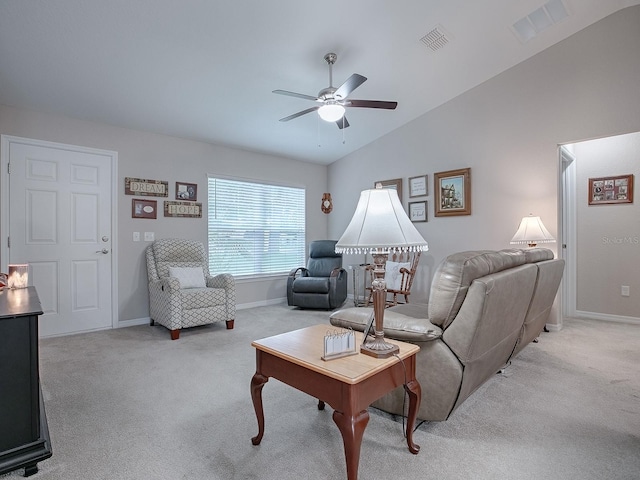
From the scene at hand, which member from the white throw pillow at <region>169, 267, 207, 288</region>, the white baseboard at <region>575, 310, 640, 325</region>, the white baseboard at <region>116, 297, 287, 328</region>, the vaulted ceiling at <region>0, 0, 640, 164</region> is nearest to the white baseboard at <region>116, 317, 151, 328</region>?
the white baseboard at <region>116, 297, 287, 328</region>

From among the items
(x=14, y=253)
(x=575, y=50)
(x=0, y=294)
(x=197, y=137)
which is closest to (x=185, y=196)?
(x=197, y=137)

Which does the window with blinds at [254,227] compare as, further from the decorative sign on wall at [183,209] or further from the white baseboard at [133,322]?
the white baseboard at [133,322]

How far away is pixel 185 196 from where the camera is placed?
457 centimetres

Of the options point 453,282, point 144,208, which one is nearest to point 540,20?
point 453,282

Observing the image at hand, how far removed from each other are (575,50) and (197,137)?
4555 mm

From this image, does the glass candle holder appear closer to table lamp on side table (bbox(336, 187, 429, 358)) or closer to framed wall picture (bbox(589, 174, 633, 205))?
table lamp on side table (bbox(336, 187, 429, 358))

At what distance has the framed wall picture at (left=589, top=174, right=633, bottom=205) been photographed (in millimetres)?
4168

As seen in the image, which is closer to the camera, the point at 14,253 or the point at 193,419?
the point at 193,419

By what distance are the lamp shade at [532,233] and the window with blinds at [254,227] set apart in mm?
3362

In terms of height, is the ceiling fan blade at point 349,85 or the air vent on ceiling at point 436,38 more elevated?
the air vent on ceiling at point 436,38

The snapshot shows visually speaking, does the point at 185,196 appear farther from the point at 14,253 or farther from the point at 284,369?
the point at 284,369

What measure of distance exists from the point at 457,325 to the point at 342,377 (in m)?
0.77

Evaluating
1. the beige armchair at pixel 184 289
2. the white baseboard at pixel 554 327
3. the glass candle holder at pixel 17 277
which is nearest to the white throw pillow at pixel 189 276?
the beige armchair at pixel 184 289

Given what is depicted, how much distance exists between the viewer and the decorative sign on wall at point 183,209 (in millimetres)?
4414
